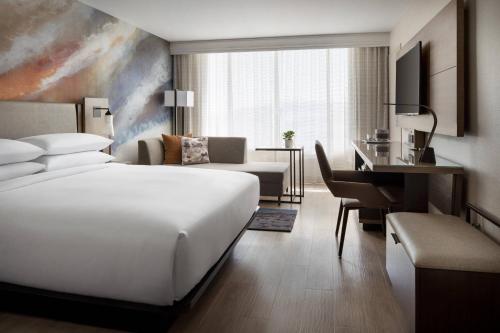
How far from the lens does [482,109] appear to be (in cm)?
227

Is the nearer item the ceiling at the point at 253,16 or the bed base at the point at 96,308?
the bed base at the point at 96,308

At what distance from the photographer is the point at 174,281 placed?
172 cm

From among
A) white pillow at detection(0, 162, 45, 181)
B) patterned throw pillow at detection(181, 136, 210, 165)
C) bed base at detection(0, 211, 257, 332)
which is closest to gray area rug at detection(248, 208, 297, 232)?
patterned throw pillow at detection(181, 136, 210, 165)

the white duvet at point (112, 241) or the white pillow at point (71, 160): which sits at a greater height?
the white pillow at point (71, 160)

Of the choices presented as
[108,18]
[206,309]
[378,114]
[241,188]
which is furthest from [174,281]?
[378,114]

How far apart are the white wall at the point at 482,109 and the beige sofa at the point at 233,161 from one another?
2402 mm

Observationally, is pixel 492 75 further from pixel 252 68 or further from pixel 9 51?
pixel 252 68

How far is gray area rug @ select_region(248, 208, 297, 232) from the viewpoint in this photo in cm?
388

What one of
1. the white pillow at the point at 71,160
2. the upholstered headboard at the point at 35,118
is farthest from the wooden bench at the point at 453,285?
the upholstered headboard at the point at 35,118

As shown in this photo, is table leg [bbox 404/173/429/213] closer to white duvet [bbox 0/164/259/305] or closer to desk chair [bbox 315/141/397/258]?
desk chair [bbox 315/141/397/258]

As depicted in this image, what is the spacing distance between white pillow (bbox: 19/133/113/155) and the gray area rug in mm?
1605

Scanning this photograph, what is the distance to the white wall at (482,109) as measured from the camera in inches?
81.1

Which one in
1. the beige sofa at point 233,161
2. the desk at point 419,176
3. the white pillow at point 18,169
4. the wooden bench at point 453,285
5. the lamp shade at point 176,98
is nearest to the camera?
the wooden bench at point 453,285

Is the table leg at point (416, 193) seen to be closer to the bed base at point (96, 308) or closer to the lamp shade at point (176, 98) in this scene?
the bed base at point (96, 308)
